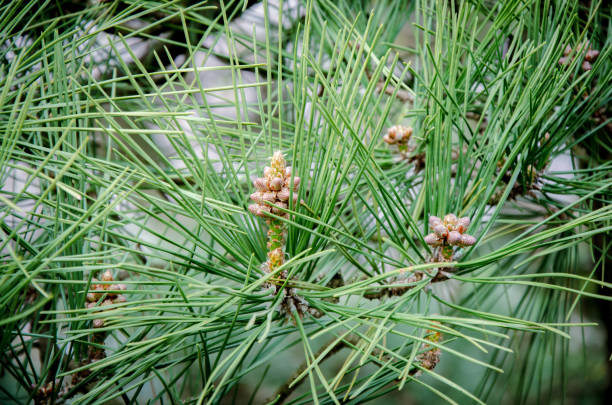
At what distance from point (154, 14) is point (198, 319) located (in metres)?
0.55

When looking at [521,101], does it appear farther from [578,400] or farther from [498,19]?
[578,400]

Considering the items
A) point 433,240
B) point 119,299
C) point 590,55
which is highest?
point 590,55

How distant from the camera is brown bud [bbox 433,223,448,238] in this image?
353 millimetres

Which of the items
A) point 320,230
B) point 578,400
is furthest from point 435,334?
point 578,400

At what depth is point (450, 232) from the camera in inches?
13.9

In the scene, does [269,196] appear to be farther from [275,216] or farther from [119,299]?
[119,299]

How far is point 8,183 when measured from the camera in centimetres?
85

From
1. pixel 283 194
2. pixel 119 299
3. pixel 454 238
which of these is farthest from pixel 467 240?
pixel 119 299

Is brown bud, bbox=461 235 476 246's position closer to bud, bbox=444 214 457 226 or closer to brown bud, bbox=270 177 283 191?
bud, bbox=444 214 457 226

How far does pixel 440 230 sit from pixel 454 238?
0.04ft

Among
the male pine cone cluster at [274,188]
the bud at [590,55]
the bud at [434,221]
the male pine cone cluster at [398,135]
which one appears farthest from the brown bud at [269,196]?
the bud at [590,55]

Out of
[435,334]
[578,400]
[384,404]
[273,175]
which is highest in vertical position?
[273,175]

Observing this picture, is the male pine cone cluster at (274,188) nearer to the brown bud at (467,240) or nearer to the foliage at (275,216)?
the foliage at (275,216)

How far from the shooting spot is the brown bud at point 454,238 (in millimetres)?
349
